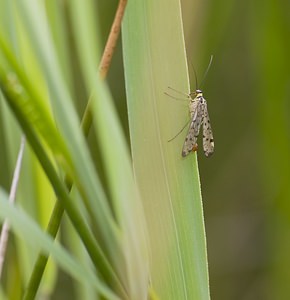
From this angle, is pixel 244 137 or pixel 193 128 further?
pixel 244 137

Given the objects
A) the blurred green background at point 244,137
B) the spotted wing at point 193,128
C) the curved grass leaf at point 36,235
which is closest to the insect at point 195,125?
the spotted wing at point 193,128

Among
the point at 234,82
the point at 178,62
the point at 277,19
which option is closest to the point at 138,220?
the point at 178,62

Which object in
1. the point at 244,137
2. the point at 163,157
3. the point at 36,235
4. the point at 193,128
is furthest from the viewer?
the point at 244,137

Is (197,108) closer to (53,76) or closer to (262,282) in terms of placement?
(53,76)

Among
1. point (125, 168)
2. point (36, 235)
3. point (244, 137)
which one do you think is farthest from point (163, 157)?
point (244, 137)

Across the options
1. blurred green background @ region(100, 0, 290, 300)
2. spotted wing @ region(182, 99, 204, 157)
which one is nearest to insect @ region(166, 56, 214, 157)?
spotted wing @ region(182, 99, 204, 157)

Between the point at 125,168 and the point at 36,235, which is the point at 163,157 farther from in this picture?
the point at 36,235
